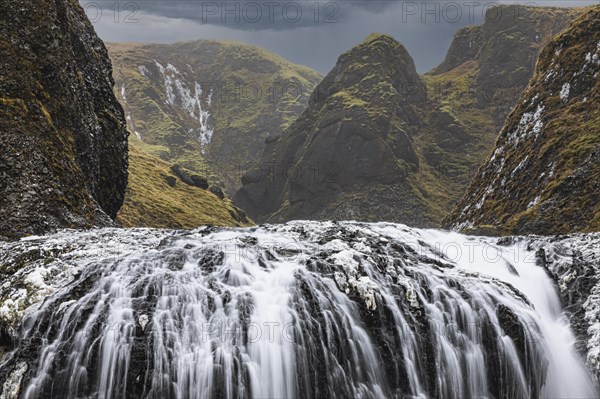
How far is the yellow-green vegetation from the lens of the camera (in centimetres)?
8719

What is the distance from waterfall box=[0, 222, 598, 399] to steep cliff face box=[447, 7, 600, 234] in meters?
23.3

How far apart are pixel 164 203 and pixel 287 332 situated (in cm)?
8724

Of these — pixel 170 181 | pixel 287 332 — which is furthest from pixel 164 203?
pixel 287 332

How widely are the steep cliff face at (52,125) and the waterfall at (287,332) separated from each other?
768 centimetres

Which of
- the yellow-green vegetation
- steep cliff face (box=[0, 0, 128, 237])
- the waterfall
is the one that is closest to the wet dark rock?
the yellow-green vegetation

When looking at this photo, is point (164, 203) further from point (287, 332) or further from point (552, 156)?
point (287, 332)

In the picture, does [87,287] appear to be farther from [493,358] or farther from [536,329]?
[536,329]

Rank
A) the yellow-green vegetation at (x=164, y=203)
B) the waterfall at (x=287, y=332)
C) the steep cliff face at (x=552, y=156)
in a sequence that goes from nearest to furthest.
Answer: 1. the waterfall at (x=287, y=332)
2. the steep cliff face at (x=552, y=156)
3. the yellow-green vegetation at (x=164, y=203)

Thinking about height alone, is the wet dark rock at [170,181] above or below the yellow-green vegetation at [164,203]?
above

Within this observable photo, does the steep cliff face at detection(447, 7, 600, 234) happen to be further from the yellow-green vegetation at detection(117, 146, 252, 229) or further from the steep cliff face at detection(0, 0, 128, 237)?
the yellow-green vegetation at detection(117, 146, 252, 229)

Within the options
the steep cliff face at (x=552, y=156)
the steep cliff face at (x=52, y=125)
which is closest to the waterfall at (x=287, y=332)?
the steep cliff face at (x=52, y=125)

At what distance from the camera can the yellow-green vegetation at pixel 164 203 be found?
286 ft

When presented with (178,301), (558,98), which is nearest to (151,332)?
(178,301)

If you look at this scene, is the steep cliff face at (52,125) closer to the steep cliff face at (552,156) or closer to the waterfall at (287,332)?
the waterfall at (287,332)
